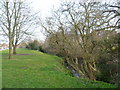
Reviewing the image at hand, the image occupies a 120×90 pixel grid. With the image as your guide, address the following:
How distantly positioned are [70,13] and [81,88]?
267 inches

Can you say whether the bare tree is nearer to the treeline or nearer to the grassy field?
the treeline

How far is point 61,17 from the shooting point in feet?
36.2

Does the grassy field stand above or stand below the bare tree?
below

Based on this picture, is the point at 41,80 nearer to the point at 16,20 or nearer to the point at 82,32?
the point at 82,32

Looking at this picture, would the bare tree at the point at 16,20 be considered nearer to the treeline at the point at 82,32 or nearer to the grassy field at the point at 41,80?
the treeline at the point at 82,32

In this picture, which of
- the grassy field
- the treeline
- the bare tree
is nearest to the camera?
the grassy field

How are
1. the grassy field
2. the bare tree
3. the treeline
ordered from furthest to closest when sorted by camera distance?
1. the bare tree
2. the treeline
3. the grassy field

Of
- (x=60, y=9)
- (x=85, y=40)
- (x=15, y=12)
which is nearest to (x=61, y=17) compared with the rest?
(x=60, y=9)

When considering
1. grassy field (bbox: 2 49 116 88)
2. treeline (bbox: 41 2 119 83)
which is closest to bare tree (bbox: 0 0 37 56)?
treeline (bbox: 41 2 119 83)

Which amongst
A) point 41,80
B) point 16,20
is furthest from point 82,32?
point 16,20

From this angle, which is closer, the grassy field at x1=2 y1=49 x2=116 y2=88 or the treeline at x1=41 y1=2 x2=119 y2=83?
the grassy field at x1=2 y1=49 x2=116 y2=88

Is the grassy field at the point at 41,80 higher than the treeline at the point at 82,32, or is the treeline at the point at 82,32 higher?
the treeline at the point at 82,32

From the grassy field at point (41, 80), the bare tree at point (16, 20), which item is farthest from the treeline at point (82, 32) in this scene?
the bare tree at point (16, 20)

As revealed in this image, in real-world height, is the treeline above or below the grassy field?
above
